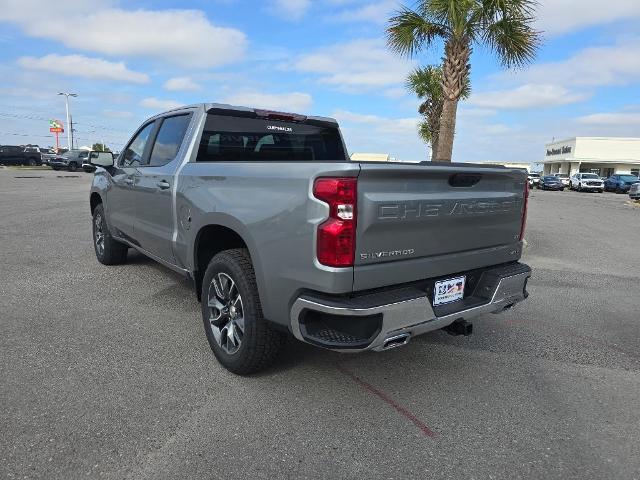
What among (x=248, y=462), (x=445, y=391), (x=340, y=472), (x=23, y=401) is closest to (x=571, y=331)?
(x=445, y=391)

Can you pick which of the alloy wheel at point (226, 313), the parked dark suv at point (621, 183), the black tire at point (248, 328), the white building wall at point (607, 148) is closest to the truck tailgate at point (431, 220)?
the black tire at point (248, 328)

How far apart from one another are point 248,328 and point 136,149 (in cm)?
307

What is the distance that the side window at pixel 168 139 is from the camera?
4.29 meters

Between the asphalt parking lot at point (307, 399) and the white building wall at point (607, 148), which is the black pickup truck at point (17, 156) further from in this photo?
the white building wall at point (607, 148)

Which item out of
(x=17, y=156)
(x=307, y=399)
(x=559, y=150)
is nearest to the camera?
(x=307, y=399)

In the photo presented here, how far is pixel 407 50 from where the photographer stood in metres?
9.60

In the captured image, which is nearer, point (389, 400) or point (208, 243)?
point (389, 400)

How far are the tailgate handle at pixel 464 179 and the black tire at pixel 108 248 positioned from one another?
4583mm

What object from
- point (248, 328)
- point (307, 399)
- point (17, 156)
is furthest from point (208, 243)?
point (17, 156)

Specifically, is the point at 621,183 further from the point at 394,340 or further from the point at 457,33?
the point at 394,340

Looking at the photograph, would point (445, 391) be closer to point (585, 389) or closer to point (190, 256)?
point (585, 389)

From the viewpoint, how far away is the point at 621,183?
38750mm

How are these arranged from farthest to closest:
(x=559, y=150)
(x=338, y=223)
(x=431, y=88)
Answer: (x=559, y=150) → (x=431, y=88) → (x=338, y=223)

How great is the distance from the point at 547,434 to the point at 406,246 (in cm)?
133
